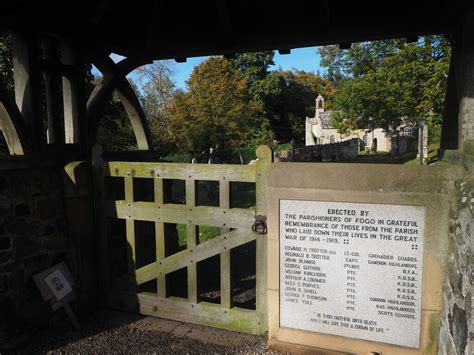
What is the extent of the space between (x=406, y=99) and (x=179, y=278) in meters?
21.8

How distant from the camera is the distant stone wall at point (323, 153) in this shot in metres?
28.2

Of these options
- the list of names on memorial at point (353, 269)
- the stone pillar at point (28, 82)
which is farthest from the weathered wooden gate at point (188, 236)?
the stone pillar at point (28, 82)

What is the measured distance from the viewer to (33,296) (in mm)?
4312

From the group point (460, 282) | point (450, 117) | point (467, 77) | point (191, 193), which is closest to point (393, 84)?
point (450, 117)

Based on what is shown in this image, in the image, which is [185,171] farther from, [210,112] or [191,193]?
[210,112]

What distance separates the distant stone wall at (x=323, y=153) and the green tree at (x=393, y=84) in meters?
2.56

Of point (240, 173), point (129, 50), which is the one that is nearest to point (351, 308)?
point (240, 173)

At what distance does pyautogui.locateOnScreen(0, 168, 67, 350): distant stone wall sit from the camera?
405cm

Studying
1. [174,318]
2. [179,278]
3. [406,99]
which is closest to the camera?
[174,318]

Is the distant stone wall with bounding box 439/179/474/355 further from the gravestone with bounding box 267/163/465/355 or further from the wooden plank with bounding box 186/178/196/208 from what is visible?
the wooden plank with bounding box 186/178/196/208

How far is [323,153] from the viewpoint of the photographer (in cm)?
3275

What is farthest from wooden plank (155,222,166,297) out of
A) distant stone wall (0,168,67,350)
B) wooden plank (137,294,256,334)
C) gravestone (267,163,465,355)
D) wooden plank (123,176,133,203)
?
gravestone (267,163,465,355)

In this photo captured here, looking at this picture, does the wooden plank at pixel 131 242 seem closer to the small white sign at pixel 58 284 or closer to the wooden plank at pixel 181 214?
the wooden plank at pixel 181 214

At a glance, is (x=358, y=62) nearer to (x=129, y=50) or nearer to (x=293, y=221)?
(x=129, y=50)
